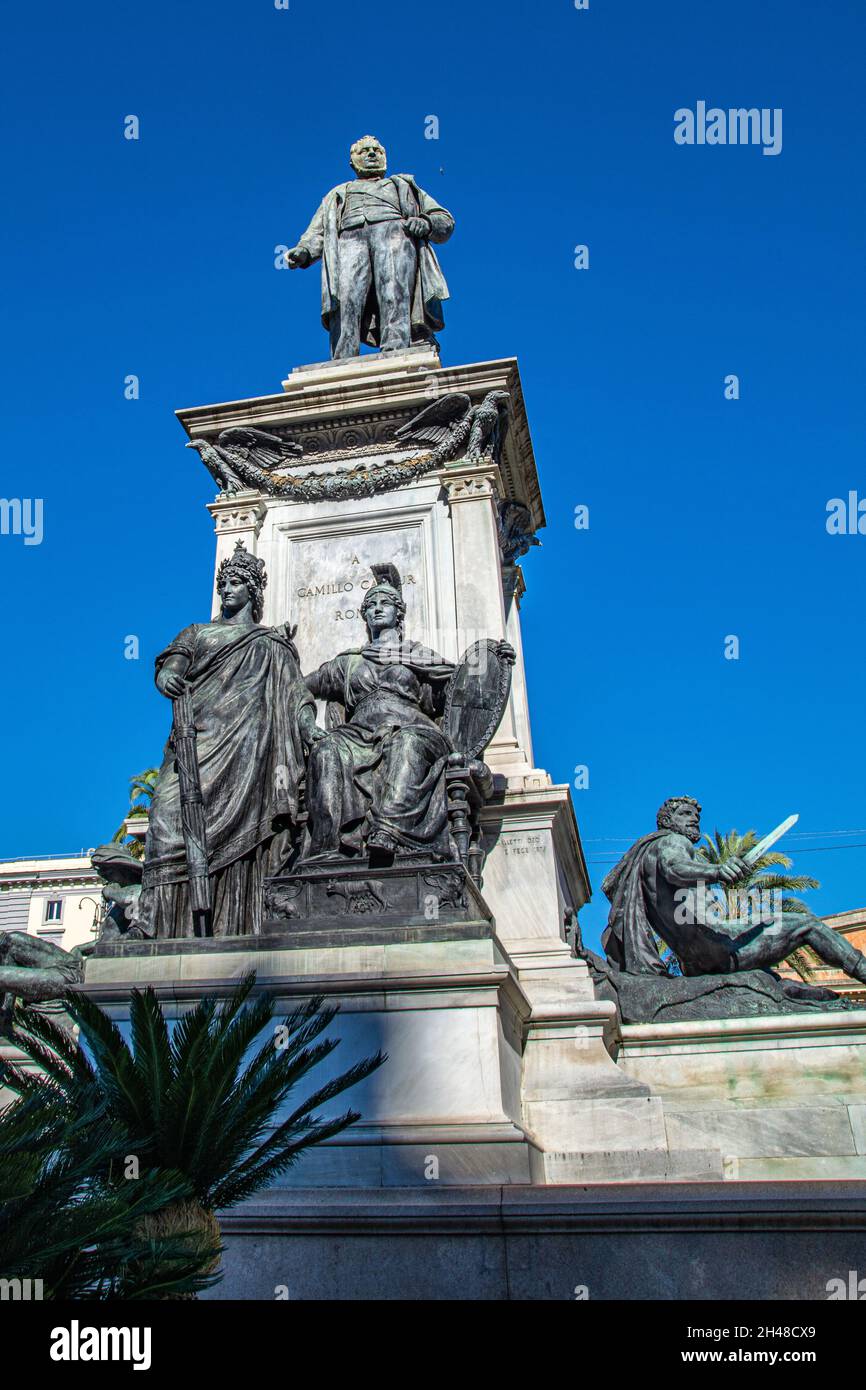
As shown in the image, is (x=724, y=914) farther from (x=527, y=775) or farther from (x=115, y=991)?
(x=115, y=991)

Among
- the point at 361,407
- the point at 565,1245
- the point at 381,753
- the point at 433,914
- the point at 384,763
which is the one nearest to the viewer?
the point at 565,1245

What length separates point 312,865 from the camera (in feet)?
28.6

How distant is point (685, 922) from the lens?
36.2 ft

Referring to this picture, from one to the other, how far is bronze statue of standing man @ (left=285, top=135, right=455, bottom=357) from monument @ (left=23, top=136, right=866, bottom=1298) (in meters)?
0.09

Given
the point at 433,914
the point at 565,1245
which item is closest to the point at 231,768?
the point at 433,914

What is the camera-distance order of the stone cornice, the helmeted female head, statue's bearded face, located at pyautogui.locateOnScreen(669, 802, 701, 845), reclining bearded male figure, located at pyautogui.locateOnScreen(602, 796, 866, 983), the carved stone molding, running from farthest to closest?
the carved stone molding < the stone cornice < statue's bearded face, located at pyautogui.locateOnScreen(669, 802, 701, 845) < the helmeted female head < reclining bearded male figure, located at pyautogui.locateOnScreen(602, 796, 866, 983)

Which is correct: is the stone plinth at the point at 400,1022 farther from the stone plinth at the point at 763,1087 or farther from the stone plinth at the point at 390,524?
the stone plinth at the point at 390,524

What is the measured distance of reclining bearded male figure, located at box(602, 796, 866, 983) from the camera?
35.1 feet

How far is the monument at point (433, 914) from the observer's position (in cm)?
595

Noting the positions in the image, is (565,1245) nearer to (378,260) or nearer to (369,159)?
(378,260)

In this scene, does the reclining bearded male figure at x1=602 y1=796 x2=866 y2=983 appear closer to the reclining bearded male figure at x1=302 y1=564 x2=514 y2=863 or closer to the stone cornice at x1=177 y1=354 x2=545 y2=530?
the reclining bearded male figure at x1=302 y1=564 x2=514 y2=863

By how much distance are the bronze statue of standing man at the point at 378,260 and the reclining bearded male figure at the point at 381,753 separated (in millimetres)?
5327

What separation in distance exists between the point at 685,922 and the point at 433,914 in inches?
147

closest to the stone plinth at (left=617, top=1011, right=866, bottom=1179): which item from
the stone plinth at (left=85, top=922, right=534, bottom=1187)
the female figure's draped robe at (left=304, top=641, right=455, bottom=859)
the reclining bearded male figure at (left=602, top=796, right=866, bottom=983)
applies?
the reclining bearded male figure at (left=602, top=796, right=866, bottom=983)
